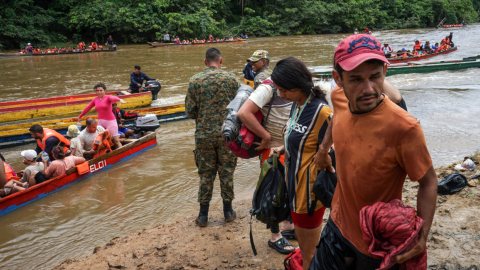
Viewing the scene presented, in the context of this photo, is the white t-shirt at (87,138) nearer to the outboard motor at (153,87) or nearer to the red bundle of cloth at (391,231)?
the outboard motor at (153,87)

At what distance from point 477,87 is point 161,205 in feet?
47.8

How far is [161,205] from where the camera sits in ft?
19.7

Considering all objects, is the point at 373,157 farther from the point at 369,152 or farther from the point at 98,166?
the point at 98,166

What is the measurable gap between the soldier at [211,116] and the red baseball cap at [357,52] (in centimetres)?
271

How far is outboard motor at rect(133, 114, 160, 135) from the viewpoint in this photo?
9.09 metres

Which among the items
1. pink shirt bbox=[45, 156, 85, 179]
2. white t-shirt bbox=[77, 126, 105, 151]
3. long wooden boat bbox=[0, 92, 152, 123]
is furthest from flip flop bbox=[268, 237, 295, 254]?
long wooden boat bbox=[0, 92, 152, 123]

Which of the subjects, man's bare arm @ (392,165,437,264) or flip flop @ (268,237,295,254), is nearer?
man's bare arm @ (392,165,437,264)

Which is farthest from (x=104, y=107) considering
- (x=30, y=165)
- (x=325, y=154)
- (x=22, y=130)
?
(x=325, y=154)

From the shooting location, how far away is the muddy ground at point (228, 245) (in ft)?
11.6

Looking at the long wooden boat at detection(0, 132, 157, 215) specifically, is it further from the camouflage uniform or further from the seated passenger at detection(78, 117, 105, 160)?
the camouflage uniform

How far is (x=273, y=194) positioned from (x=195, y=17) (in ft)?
117

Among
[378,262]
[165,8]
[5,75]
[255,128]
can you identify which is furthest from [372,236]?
[165,8]

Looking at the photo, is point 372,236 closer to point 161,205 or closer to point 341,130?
point 341,130

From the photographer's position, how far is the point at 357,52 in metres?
1.68
